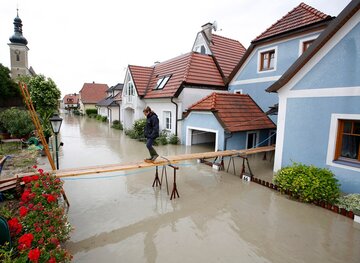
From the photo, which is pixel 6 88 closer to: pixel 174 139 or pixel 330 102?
pixel 174 139

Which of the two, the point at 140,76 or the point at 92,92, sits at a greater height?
the point at 92,92

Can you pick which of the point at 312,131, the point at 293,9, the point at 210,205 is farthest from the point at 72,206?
the point at 293,9

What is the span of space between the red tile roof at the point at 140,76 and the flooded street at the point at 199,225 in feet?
40.8

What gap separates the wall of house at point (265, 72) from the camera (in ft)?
40.1

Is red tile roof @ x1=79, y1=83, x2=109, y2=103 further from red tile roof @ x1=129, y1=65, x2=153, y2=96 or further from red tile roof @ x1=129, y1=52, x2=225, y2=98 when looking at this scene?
red tile roof @ x1=129, y1=52, x2=225, y2=98

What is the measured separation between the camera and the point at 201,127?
13211 millimetres

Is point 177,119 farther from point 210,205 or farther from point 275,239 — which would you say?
point 275,239

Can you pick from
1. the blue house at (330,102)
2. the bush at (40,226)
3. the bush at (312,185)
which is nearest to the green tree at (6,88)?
the bush at (40,226)

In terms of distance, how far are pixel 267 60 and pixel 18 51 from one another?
64870mm

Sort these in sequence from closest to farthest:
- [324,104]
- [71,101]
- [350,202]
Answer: [350,202], [324,104], [71,101]

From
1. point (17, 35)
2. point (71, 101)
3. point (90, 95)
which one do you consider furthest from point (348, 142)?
point (71, 101)

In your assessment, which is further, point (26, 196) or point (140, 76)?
point (140, 76)

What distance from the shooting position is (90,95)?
5522 cm

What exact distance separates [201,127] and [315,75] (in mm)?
6790
